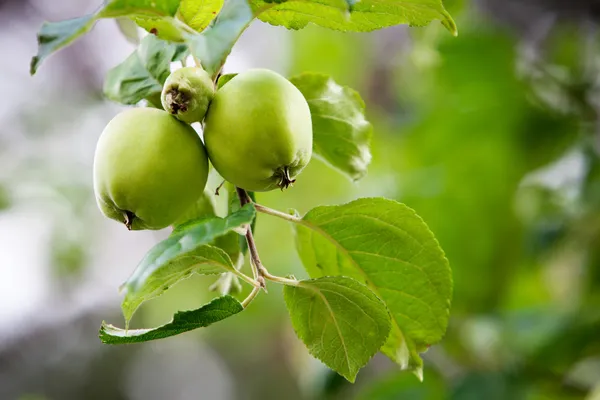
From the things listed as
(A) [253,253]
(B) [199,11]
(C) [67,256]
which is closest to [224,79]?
(B) [199,11]

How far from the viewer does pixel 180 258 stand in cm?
56

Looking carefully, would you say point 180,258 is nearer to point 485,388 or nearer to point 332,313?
point 332,313

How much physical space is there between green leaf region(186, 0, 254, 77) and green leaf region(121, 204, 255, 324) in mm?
123

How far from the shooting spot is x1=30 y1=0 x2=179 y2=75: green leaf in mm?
469

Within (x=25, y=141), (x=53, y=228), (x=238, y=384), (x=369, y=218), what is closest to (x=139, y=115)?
(x=369, y=218)

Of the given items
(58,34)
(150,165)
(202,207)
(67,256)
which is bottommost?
(67,256)

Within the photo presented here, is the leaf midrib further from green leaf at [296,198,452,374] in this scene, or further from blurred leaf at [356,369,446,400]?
blurred leaf at [356,369,446,400]

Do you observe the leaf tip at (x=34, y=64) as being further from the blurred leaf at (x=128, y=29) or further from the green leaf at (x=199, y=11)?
the blurred leaf at (x=128, y=29)

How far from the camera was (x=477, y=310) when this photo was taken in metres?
1.55

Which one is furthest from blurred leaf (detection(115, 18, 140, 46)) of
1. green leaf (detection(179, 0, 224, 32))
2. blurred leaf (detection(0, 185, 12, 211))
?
blurred leaf (detection(0, 185, 12, 211))

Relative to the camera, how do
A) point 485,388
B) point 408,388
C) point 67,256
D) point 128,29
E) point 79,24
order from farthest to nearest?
point 67,256, point 408,388, point 485,388, point 128,29, point 79,24

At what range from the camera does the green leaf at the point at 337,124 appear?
0.69 meters

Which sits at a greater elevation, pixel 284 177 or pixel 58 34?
pixel 58 34

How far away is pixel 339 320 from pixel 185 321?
0.51 feet
